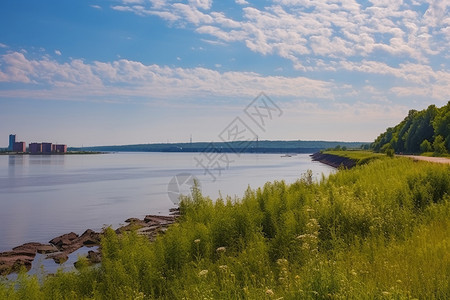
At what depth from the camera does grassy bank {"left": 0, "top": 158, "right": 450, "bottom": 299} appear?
7.62 metres

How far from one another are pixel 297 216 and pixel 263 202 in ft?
13.2

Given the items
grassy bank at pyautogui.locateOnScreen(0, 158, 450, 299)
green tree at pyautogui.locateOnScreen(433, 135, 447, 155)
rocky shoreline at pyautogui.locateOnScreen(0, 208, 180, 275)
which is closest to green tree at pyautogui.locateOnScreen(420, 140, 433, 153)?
green tree at pyautogui.locateOnScreen(433, 135, 447, 155)

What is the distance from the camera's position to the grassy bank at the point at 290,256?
762 centimetres

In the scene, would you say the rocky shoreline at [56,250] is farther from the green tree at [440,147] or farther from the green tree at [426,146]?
the green tree at [426,146]

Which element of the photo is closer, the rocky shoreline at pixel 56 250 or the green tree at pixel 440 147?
the rocky shoreline at pixel 56 250

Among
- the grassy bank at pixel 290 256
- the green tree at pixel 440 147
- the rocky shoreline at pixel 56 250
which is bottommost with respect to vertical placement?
the rocky shoreline at pixel 56 250

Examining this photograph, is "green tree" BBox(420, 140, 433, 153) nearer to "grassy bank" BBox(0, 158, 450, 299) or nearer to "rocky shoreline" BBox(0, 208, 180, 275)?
"grassy bank" BBox(0, 158, 450, 299)

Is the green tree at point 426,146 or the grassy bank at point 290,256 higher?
the green tree at point 426,146

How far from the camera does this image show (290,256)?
12.1m

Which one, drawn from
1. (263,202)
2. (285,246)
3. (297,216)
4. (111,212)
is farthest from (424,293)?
(111,212)

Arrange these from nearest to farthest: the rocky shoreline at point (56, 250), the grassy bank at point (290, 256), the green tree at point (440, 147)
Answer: the grassy bank at point (290, 256) → the rocky shoreline at point (56, 250) → the green tree at point (440, 147)

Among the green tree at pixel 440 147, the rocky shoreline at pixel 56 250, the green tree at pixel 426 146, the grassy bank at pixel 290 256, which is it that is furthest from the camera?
the green tree at pixel 426 146

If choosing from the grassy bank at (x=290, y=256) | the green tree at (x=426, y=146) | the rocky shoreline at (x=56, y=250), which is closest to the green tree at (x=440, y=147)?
the green tree at (x=426, y=146)

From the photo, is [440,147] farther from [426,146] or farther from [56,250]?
[56,250]
